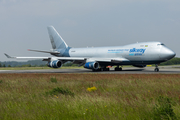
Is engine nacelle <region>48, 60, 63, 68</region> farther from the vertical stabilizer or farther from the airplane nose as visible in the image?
the airplane nose

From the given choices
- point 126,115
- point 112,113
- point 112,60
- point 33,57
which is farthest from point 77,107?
point 33,57

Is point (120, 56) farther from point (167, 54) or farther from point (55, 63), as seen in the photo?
point (55, 63)

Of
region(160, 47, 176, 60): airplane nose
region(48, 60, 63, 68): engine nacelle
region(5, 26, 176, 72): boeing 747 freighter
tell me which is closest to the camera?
region(160, 47, 176, 60): airplane nose

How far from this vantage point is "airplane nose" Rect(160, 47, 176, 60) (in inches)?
1197

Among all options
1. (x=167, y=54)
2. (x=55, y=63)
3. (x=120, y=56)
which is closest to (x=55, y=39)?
(x=55, y=63)

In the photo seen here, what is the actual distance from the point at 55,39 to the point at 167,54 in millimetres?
26772

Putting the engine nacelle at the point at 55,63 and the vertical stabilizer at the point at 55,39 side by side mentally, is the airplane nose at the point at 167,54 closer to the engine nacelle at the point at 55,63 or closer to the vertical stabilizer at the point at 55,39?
the engine nacelle at the point at 55,63

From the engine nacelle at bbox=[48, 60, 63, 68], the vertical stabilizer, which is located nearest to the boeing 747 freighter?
the engine nacelle at bbox=[48, 60, 63, 68]

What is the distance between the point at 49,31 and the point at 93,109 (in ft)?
148

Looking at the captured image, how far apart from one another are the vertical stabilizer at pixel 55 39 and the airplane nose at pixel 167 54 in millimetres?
22634

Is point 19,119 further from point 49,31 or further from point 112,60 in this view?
point 49,31

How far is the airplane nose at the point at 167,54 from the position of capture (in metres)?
30.4

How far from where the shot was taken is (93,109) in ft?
19.8

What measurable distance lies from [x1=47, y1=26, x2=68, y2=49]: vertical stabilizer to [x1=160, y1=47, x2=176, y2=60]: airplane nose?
74.3 feet
